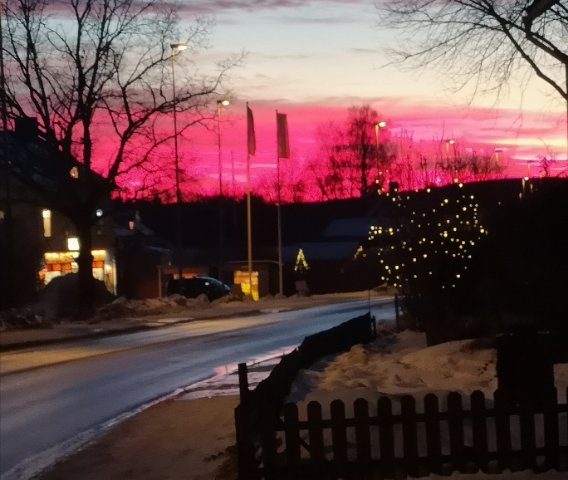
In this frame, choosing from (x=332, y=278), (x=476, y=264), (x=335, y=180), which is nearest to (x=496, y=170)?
(x=332, y=278)

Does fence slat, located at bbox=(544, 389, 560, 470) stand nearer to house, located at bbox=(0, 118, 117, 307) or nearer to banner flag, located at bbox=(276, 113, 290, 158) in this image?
house, located at bbox=(0, 118, 117, 307)

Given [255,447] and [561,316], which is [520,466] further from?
[561,316]

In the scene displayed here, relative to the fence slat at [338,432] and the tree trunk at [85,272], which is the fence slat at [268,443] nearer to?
the fence slat at [338,432]

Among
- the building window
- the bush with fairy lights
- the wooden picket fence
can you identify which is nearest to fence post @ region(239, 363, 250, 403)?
the wooden picket fence

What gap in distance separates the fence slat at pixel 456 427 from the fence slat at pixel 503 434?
0.34m

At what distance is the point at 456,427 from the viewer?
29.6ft

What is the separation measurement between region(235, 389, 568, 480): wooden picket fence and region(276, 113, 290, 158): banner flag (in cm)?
4277

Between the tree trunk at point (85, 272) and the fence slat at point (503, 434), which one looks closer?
the fence slat at point (503, 434)

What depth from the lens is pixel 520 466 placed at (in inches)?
361

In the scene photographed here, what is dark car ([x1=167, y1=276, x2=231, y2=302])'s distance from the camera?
56.6 metres

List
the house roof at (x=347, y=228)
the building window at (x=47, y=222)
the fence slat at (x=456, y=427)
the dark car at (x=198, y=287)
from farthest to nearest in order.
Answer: the house roof at (x=347, y=228)
the dark car at (x=198, y=287)
the building window at (x=47, y=222)
the fence slat at (x=456, y=427)

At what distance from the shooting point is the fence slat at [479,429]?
9.05m

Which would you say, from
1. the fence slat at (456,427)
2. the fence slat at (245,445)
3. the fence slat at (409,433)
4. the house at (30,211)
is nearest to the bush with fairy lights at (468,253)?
the fence slat at (456,427)

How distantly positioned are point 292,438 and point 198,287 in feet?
159
